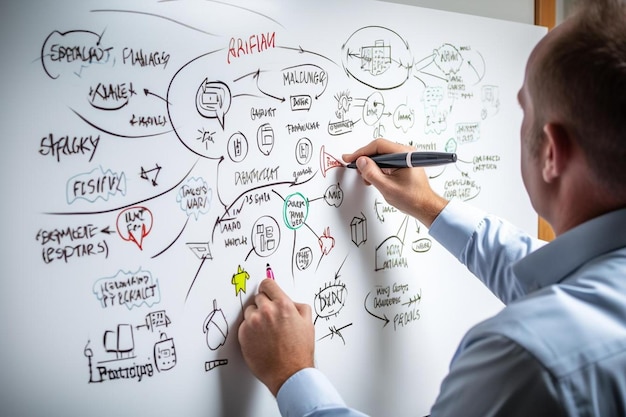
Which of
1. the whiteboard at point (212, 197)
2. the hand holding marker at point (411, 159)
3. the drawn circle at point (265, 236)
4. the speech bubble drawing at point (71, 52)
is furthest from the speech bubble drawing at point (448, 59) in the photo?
the speech bubble drawing at point (71, 52)

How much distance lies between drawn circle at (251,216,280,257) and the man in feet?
0.19

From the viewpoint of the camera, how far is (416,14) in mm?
942

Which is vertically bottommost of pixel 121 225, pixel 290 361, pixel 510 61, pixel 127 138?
pixel 290 361

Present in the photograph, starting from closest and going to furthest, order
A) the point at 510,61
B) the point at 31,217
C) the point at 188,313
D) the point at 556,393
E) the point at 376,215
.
Result: the point at 556,393 < the point at 31,217 < the point at 188,313 < the point at 376,215 < the point at 510,61

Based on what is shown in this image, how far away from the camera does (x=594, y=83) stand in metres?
0.57

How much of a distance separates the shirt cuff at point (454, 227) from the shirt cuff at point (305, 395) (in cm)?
39

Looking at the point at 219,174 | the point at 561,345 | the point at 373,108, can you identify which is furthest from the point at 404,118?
the point at 561,345

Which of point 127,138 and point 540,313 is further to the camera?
point 127,138

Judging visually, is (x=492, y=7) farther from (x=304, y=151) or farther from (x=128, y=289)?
(x=128, y=289)

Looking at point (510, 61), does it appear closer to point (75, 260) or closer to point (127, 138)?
point (127, 138)

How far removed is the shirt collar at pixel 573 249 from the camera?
23.9 inches

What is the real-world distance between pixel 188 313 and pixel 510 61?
0.92m

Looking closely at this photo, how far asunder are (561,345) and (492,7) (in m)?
0.88

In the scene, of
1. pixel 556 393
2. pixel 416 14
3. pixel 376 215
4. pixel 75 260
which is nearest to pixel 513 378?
pixel 556 393
